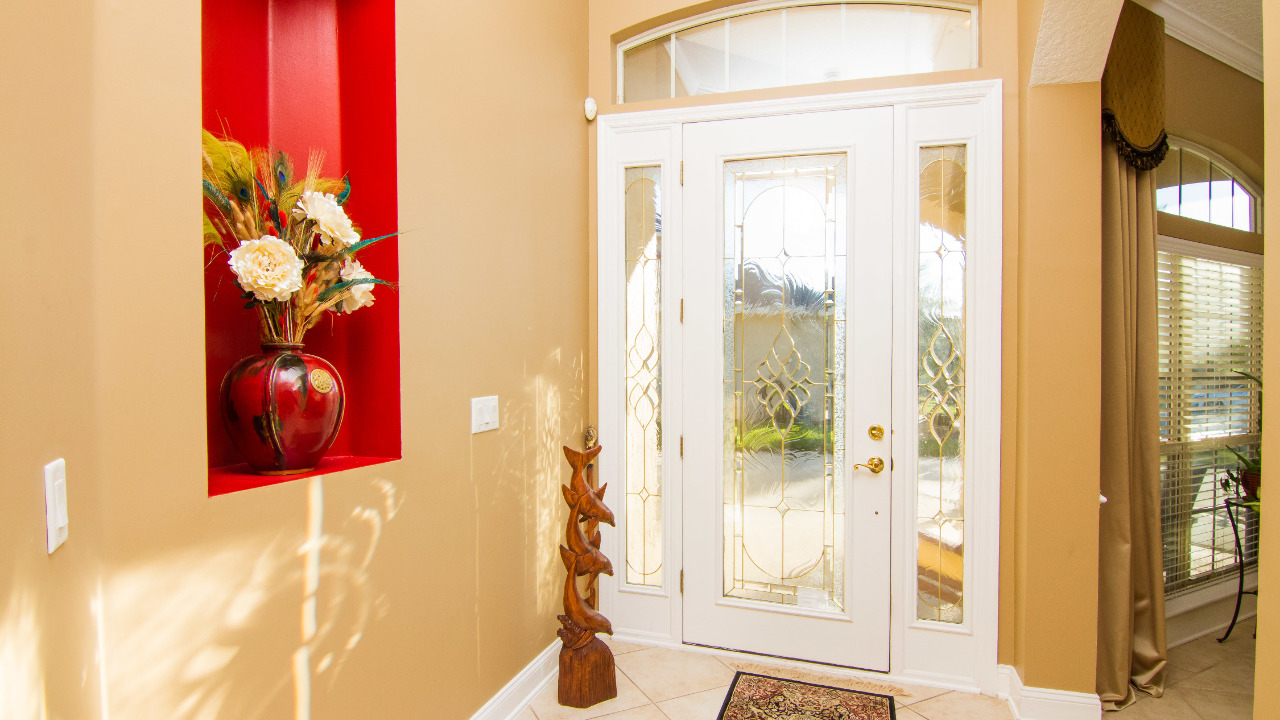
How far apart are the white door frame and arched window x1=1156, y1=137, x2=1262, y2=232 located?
1427 millimetres

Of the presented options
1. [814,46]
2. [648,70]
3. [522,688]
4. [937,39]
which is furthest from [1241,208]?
[522,688]

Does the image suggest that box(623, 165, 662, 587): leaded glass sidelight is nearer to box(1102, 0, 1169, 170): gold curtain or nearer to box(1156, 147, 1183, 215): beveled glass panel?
box(1102, 0, 1169, 170): gold curtain

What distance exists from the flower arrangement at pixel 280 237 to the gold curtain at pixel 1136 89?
99.7 inches

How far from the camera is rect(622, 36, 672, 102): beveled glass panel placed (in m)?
2.84

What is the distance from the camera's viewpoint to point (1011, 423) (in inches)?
95.3

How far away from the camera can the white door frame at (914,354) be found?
2.43 metres

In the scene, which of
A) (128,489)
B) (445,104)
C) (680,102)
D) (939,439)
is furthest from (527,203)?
(939,439)

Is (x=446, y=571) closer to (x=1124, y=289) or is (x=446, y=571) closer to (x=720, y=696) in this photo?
(x=720, y=696)

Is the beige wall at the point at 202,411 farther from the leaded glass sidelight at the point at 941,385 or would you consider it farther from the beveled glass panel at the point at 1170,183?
the beveled glass panel at the point at 1170,183

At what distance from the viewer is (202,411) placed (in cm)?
119

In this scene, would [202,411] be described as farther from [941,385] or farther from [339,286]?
[941,385]

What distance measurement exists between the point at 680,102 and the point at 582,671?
2.25 meters

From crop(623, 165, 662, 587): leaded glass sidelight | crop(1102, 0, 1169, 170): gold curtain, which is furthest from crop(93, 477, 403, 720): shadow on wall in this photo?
crop(1102, 0, 1169, 170): gold curtain

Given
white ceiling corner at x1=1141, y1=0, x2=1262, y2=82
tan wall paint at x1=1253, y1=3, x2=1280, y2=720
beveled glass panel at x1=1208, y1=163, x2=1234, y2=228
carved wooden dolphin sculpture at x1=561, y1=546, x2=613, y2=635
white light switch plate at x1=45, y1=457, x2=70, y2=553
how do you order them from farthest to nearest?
beveled glass panel at x1=1208, y1=163, x2=1234, y2=228 → white ceiling corner at x1=1141, y1=0, x2=1262, y2=82 → carved wooden dolphin sculpture at x1=561, y1=546, x2=613, y2=635 → tan wall paint at x1=1253, y1=3, x2=1280, y2=720 → white light switch plate at x1=45, y1=457, x2=70, y2=553
